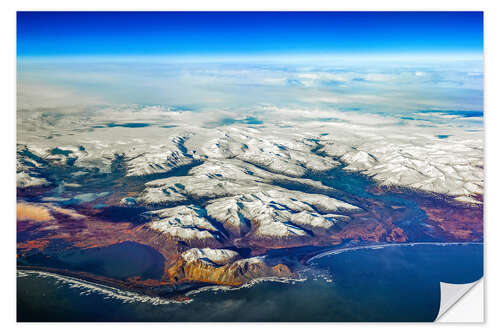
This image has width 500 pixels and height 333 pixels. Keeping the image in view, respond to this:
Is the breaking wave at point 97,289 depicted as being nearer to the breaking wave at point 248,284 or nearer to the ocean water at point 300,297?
the ocean water at point 300,297

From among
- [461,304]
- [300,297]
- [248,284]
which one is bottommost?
[300,297]

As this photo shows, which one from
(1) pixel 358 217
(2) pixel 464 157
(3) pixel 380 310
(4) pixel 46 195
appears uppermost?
(2) pixel 464 157

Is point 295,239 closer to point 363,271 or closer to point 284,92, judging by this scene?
point 363,271

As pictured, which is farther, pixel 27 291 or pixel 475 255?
pixel 475 255

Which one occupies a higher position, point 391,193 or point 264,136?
point 264,136

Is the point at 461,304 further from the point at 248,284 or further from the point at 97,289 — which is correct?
the point at 97,289

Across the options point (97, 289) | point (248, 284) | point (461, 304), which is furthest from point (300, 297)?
point (97, 289)

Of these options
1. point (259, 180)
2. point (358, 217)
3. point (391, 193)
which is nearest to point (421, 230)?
point (358, 217)
